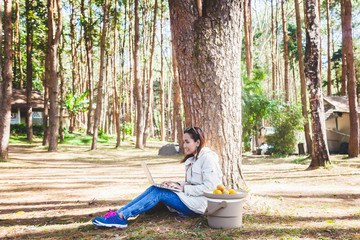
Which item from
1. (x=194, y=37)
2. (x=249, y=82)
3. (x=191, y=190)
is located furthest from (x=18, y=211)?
(x=249, y=82)

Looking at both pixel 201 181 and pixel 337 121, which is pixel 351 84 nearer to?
pixel 337 121

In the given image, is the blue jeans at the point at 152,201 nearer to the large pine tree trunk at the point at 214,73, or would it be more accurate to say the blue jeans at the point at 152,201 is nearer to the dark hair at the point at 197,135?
the dark hair at the point at 197,135

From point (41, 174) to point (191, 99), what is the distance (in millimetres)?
7349

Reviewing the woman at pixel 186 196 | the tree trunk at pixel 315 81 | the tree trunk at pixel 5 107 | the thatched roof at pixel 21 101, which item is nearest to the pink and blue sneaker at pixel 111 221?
the woman at pixel 186 196

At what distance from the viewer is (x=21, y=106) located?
2722 centimetres

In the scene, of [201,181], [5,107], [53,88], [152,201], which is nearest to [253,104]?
[53,88]

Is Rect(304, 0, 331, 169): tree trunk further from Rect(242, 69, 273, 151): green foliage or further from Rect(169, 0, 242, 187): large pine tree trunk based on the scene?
Rect(242, 69, 273, 151): green foliage

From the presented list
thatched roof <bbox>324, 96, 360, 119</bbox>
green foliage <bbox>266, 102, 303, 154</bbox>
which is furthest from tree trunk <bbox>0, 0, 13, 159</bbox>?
thatched roof <bbox>324, 96, 360, 119</bbox>

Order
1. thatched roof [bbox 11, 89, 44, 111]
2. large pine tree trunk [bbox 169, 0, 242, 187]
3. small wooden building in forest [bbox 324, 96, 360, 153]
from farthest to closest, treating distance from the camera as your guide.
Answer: thatched roof [bbox 11, 89, 44, 111], small wooden building in forest [bbox 324, 96, 360, 153], large pine tree trunk [bbox 169, 0, 242, 187]

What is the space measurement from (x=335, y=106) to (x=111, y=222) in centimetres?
1626

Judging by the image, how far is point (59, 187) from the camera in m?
7.50

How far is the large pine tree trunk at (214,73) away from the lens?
4.61m

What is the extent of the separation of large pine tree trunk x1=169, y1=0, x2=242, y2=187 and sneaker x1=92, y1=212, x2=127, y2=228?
172cm

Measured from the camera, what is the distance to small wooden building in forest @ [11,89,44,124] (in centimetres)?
2714
